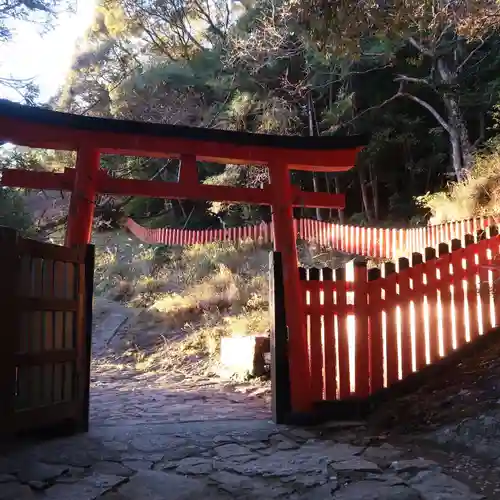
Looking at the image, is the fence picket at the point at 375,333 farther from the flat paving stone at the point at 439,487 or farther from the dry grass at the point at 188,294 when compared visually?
the dry grass at the point at 188,294

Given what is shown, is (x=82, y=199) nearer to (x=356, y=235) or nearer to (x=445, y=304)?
(x=445, y=304)

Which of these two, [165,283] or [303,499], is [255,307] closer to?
[165,283]

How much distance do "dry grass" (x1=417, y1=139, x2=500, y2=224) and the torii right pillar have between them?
4982mm

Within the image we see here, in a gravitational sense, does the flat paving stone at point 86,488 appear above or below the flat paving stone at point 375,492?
above

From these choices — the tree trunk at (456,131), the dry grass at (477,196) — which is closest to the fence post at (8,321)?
the dry grass at (477,196)

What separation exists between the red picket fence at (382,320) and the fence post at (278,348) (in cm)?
22

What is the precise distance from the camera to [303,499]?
Answer: 283 centimetres

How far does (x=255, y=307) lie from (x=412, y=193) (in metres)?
7.75

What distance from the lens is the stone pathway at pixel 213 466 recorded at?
2.88 m

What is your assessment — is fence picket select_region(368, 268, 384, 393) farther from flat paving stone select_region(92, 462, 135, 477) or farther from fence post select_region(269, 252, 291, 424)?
flat paving stone select_region(92, 462, 135, 477)

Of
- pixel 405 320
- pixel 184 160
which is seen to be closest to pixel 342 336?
pixel 405 320

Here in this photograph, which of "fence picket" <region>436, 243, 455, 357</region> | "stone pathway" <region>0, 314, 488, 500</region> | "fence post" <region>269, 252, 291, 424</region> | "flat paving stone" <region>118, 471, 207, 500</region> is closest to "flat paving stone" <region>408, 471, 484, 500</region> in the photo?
"stone pathway" <region>0, 314, 488, 500</region>

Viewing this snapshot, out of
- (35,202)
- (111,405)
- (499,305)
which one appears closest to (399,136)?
(499,305)

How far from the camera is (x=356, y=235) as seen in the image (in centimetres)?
1055
